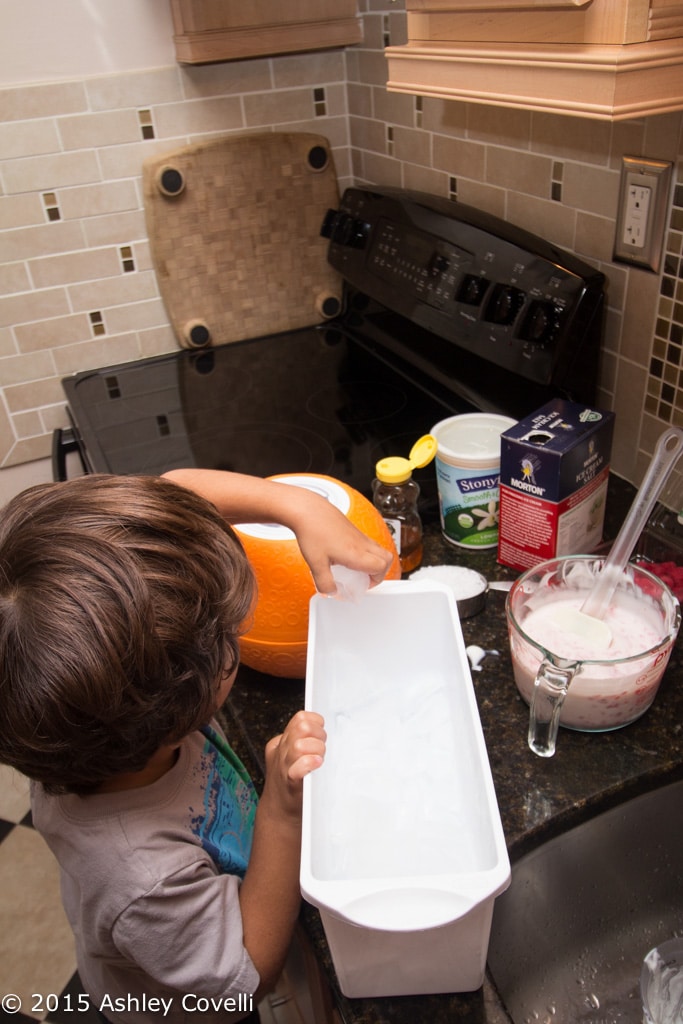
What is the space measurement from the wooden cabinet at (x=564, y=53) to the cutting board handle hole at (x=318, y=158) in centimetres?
78

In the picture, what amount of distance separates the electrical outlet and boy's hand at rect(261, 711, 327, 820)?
726mm

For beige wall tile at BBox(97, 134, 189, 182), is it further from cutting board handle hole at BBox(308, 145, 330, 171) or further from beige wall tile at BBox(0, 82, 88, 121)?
cutting board handle hole at BBox(308, 145, 330, 171)

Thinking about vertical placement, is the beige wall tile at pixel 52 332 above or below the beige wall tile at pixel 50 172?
below

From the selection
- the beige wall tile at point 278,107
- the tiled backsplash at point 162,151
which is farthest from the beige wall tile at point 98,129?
the beige wall tile at point 278,107

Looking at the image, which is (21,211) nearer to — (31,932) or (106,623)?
(106,623)

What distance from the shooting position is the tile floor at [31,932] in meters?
1.43

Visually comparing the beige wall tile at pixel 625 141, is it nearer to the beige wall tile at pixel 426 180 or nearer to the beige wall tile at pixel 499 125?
the beige wall tile at pixel 499 125

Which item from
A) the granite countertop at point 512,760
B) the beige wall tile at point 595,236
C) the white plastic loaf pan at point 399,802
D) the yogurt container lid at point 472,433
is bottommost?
the granite countertop at point 512,760

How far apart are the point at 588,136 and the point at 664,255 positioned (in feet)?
0.69

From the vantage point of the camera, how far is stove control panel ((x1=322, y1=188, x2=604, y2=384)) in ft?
3.48

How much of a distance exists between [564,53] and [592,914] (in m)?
0.79

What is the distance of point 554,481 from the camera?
87 cm

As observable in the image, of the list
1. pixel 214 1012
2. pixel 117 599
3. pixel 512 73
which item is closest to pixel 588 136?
pixel 512 73

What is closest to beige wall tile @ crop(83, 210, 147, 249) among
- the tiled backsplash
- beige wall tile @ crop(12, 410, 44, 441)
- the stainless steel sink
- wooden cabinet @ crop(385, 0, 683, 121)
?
the tiled backsplash
